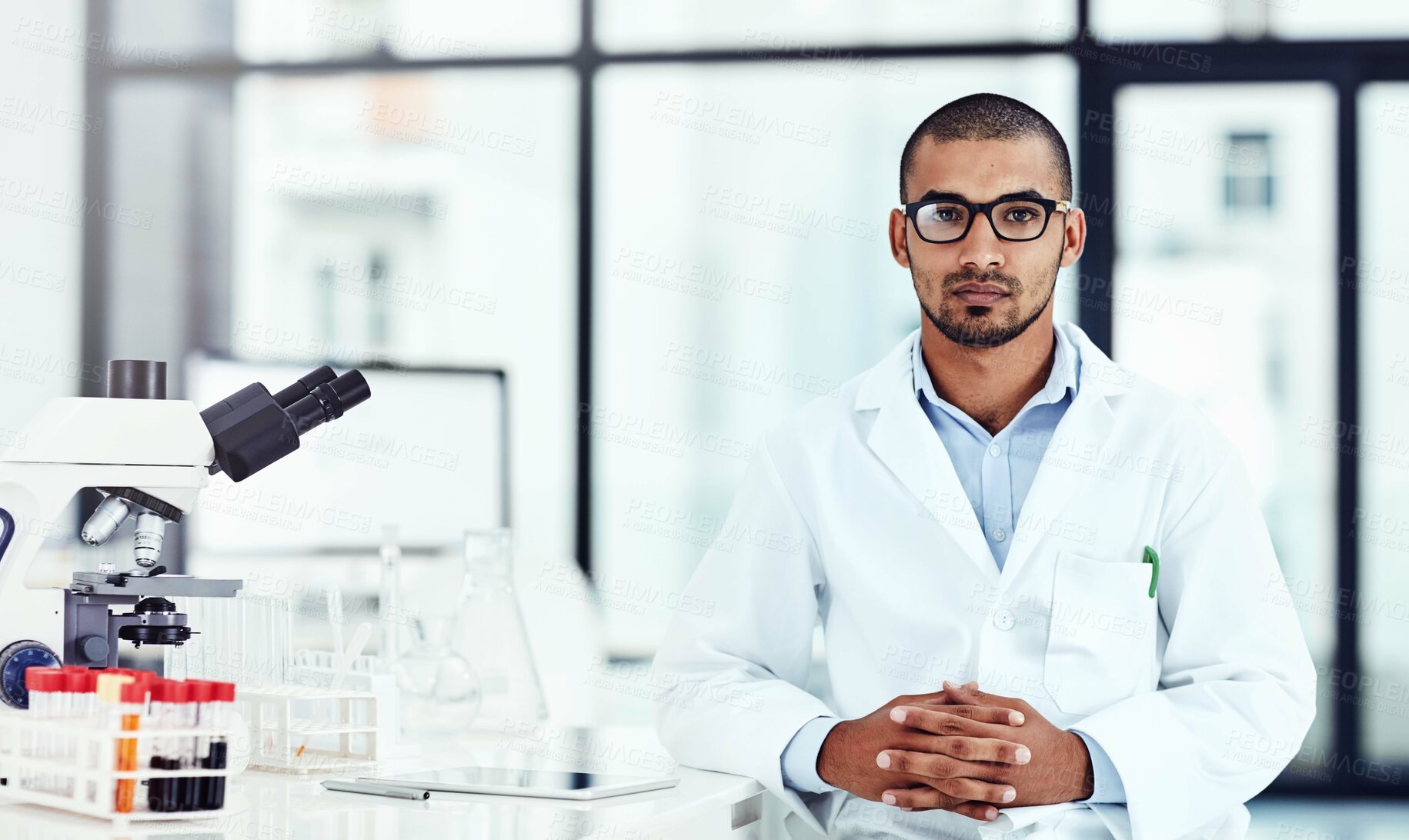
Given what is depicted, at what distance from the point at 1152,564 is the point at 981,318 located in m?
0.35

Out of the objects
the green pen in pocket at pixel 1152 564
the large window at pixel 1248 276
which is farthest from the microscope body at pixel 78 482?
the large window at pixel 1248 276

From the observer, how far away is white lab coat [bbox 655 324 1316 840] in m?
1.32

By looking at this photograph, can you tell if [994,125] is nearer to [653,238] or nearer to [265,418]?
[265,418]

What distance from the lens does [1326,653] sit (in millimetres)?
3512

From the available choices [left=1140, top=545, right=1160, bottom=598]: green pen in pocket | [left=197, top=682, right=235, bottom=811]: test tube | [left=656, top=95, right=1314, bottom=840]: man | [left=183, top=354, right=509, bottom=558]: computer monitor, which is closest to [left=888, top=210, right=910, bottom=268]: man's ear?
[left=656, top=95, right=1314, bottom=840]: man

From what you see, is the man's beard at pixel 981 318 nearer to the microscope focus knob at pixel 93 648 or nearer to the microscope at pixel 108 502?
the microscope at pixel 108 502

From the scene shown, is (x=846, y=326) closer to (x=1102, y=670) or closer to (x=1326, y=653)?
(x=1326, y=653)

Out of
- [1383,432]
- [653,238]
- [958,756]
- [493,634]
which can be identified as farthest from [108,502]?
[1383,432]

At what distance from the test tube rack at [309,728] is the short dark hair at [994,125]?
931 mm

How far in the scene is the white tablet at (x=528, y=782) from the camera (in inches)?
42.8

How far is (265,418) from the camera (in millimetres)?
1217

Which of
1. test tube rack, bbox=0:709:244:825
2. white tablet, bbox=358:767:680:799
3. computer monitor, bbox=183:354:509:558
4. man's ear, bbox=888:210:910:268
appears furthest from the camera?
computer monitor, bbox=183:354:509:558

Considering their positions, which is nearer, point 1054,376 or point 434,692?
point 434,692

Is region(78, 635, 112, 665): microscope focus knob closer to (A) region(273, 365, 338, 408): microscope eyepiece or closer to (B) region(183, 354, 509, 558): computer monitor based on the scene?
(A) region(273, 365, 338, 408): microscope eyepiece
